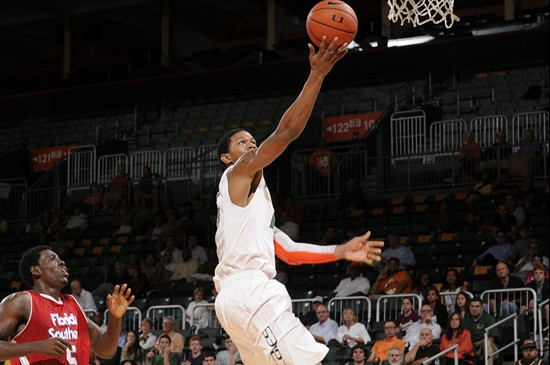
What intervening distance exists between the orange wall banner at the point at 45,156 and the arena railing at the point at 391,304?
13.8m

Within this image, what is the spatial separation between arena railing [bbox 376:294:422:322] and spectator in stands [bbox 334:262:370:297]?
486 millimetres

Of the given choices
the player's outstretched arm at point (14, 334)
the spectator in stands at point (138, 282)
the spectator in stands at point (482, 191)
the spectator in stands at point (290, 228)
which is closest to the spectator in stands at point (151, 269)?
the spectator in stands at point (138, 282)

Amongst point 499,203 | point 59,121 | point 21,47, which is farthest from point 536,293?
point 21,47

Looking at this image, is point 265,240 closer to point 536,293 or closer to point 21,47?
point 536,293

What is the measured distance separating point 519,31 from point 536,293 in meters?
9.72

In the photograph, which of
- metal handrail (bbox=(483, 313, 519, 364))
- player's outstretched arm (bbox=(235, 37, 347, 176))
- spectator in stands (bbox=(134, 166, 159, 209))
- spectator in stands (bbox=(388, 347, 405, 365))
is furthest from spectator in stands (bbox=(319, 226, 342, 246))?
player's outstretched arm (bbox=(235, 37, 347, 176))

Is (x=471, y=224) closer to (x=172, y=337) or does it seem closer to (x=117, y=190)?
(x=172, y=337)

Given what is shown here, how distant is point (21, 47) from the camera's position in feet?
96.9

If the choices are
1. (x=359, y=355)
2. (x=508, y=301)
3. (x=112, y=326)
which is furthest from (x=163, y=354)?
(x=112, y=326)

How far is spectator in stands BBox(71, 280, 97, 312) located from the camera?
50.0 ft

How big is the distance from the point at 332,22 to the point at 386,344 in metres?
6.82

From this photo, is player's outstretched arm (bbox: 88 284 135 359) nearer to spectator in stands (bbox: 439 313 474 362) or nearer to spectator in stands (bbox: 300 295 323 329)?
spectator in stands (bbox: 439 313 474 362)

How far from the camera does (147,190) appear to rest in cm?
2050

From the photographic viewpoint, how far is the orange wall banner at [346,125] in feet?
73.9
